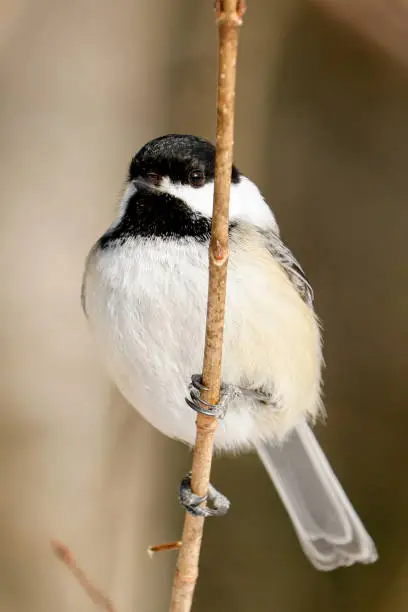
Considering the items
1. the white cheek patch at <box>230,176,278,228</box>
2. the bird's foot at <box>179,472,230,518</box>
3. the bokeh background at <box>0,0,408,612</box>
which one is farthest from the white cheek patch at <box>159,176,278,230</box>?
the bokeh background at <box>0,0,408,612</box>

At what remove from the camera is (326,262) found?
302 cm

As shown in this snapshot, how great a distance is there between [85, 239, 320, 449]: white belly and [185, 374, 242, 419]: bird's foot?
0.03m

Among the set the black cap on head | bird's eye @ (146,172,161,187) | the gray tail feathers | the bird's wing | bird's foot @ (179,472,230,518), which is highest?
the black cap on head

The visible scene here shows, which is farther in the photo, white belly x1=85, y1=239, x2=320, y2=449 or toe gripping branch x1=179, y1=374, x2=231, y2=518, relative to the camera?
white belly x1=85, y1=239, x2=320, y2=449

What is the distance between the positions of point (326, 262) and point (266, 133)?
0.55 metres

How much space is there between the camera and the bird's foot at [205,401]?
140cm

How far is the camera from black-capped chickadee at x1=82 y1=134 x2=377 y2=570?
163 cm

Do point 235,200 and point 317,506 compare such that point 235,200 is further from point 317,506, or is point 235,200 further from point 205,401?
point 317,506

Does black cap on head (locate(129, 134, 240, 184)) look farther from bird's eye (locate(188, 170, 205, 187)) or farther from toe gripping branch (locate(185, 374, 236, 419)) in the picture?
toe gripping branch (locate(185, 374, 236, 419))

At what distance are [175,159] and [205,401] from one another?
56cm

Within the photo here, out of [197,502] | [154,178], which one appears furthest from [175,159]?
[197,502]

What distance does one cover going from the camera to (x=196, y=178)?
1676mm

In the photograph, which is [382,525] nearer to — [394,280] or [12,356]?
[394,280]

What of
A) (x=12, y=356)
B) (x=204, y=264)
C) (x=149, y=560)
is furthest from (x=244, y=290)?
(x=149, y=560)
